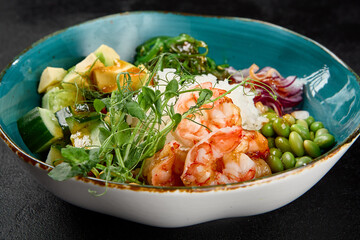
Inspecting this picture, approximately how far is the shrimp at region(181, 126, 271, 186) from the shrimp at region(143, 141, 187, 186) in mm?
89

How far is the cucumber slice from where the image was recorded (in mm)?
2322

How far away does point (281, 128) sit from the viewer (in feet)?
A: 8.23

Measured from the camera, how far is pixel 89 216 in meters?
2.25

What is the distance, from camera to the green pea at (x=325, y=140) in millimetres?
2418

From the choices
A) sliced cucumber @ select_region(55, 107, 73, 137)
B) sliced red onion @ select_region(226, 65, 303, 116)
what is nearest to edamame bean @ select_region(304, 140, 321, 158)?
sliced red onion @ select_region(226, 65, 303, 116)

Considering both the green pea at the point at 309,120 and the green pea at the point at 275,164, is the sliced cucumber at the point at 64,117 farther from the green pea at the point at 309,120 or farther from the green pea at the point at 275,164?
the green pea at the point at 309,120

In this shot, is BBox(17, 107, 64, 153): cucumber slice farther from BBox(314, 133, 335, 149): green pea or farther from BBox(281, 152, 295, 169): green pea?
BBox(314, 133, 335, 149): green pea

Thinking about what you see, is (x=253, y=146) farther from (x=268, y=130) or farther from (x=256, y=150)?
(x=268, y=130)

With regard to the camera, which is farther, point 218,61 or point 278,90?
point 218,61

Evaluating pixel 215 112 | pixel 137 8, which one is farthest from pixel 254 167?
pixel 137 8

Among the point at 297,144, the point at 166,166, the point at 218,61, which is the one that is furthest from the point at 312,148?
the point at 218,61

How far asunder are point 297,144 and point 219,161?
2.15 feet

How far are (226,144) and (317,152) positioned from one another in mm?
754

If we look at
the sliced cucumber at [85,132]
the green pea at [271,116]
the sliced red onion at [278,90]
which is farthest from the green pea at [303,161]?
the sliced cucumber at [85,132]
